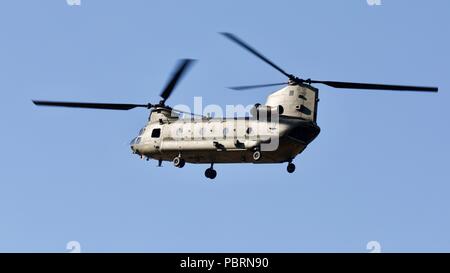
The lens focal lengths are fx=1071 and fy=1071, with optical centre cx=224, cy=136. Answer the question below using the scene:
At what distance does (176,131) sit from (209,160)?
3221mm

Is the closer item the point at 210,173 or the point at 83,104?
the point at 210,173

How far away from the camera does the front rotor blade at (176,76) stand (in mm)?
65562

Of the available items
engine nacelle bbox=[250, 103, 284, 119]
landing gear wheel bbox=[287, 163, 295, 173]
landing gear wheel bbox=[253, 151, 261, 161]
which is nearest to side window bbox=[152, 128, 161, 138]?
engine nacelle bbox=[250, 103, 284, 119]

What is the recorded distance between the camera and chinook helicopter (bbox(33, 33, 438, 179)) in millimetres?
61281

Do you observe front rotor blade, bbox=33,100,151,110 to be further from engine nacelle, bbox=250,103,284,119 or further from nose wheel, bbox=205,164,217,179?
engine nacelle, bbox=250,103,284,119

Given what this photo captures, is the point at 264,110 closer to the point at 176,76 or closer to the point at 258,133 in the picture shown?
the point at 258,133

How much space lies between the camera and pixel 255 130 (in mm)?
62469

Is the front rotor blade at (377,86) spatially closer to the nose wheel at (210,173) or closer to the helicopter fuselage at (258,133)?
the helicopter fuselage at (258,133)

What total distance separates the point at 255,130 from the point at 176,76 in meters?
7.11

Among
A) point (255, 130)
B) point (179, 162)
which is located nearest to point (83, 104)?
point (179, 162)

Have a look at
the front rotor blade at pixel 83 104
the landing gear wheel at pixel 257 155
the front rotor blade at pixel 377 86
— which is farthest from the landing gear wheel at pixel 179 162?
the front rotor blade at pixel 377 86

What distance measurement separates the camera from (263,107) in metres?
62.6
